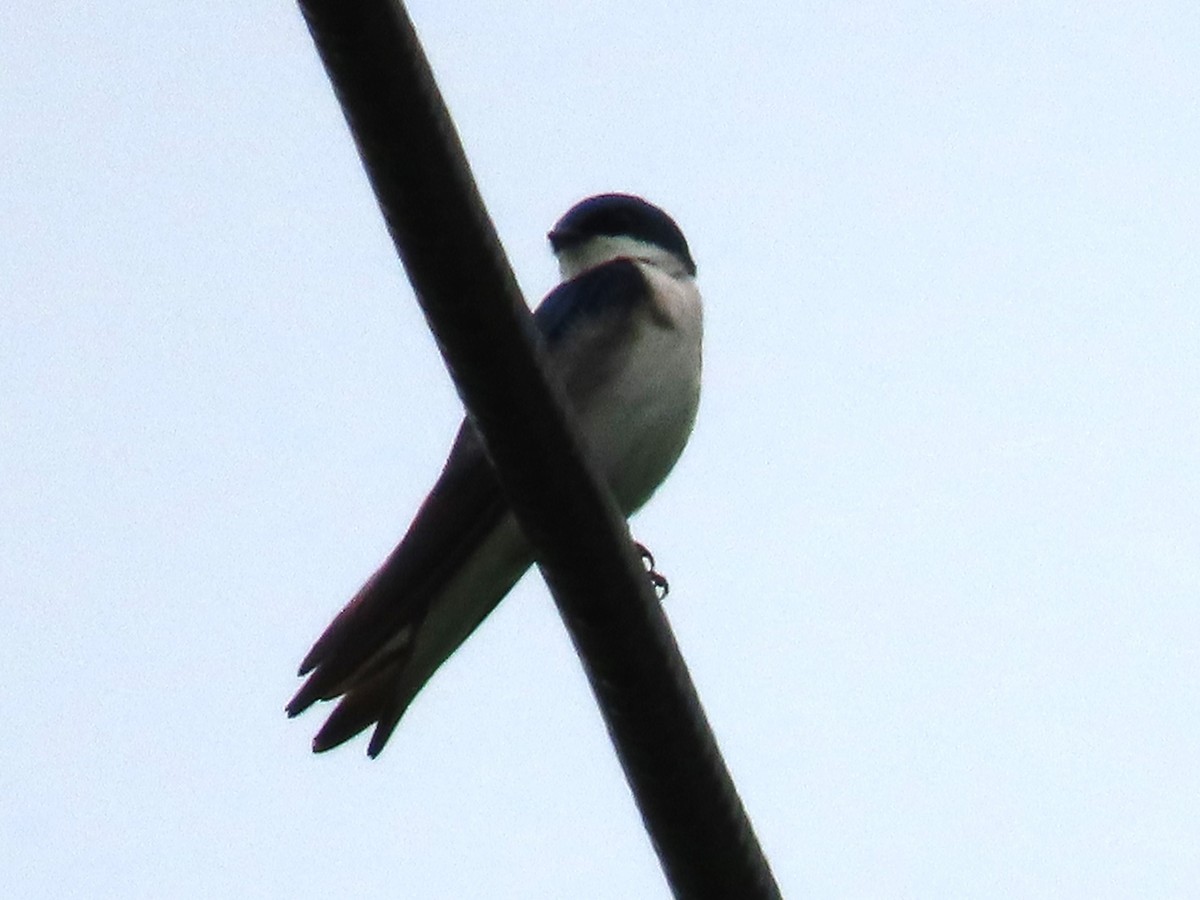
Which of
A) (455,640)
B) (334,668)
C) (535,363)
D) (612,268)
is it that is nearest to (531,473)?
(535,363)

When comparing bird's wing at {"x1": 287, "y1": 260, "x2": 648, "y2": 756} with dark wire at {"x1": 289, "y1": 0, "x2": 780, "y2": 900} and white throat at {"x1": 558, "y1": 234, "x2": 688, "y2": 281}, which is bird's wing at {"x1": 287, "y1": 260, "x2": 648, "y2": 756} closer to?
dark wire at {"x1": 289, "y1": 0, "x2": 780, "y2": 900}

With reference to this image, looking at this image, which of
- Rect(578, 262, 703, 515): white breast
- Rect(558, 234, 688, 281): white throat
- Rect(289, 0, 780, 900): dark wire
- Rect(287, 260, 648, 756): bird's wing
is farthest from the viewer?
Rect(558, 234, 688, 281): white throat

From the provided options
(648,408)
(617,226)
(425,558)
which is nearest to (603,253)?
(617,226)

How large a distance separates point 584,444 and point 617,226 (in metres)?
2.23

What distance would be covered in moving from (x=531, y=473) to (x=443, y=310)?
0.15 meters

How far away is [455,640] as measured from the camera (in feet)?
8.77

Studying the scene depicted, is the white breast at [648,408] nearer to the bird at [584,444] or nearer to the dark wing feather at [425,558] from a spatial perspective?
the bird at [584,444]

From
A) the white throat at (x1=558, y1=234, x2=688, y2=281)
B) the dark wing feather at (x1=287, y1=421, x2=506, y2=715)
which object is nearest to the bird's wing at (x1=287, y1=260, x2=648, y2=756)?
the dark wing feather at (x1=287, y1=421, x2=506, y2=715)

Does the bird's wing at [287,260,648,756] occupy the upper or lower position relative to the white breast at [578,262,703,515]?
lower

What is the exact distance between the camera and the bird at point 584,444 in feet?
7.90

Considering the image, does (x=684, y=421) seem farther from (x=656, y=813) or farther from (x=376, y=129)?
(x=376, y=129)

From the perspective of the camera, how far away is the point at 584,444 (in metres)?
1.74

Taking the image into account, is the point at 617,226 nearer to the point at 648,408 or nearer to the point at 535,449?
the point at 648,408

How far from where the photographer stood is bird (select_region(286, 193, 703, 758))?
7.90 feet
